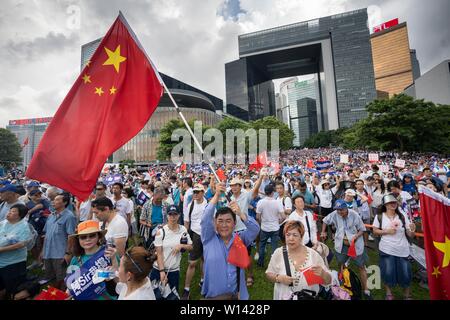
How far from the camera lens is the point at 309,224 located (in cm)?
421

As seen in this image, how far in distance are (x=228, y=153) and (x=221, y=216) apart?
4619 centimetres

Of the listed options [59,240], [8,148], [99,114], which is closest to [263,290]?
[59,240]

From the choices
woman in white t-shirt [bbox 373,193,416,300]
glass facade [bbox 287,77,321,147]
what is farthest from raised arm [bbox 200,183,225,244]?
glass facade [bbox 287,77,321,147]

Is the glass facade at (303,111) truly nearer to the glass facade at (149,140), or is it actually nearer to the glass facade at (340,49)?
the glass facade at (340,49)

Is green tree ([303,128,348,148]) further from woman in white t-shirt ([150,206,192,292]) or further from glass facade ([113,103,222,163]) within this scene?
woman in white t-shirt ([150,206,192,292])

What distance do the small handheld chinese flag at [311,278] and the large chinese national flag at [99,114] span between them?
2838 mm

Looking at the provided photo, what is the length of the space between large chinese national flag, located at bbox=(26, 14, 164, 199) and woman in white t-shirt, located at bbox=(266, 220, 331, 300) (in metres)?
2.58

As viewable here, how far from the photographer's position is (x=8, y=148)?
183 feet

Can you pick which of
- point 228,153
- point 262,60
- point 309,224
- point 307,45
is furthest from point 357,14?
point 309,224

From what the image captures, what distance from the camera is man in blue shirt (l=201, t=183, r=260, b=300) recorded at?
239 cm

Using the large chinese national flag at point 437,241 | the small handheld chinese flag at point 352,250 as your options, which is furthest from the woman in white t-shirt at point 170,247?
the large chinese national flag at point 437,241

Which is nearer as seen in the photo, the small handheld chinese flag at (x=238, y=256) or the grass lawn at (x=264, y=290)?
the small handheld chinese flag at (x=238, y=256)

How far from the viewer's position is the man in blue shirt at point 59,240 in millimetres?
3930
